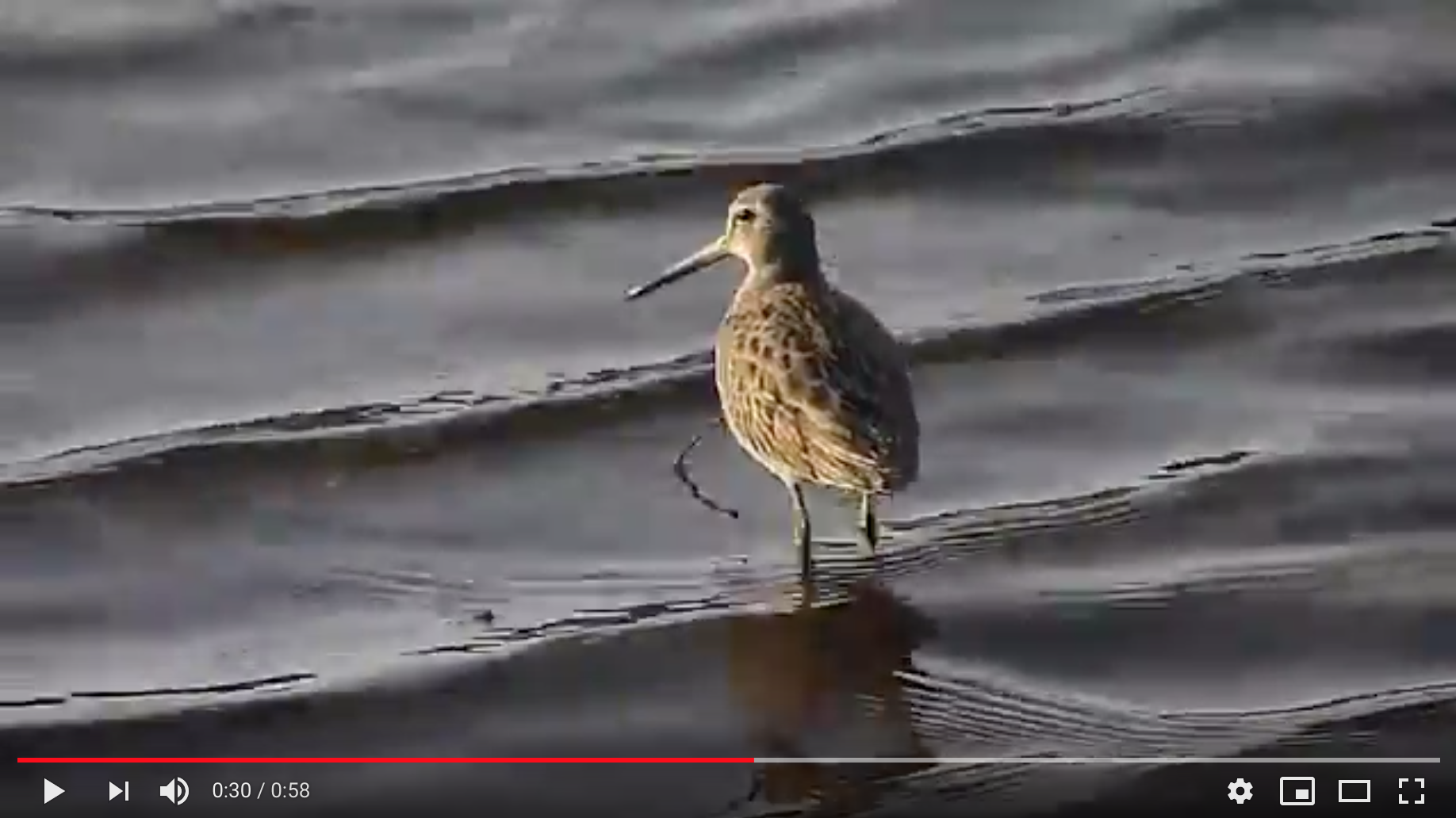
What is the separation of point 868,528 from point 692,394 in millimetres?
1142

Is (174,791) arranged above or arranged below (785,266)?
below

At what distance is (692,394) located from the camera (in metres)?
8.74

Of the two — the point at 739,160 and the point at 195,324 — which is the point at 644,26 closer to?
the point at 739,160

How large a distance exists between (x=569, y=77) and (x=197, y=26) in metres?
1.32

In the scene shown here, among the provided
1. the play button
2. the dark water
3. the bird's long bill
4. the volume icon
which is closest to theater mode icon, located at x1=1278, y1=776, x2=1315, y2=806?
the dark water

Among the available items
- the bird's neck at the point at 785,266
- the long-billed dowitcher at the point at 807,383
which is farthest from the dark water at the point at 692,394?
the bird's neck at the point at 785,266

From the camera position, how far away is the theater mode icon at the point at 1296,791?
644 cm

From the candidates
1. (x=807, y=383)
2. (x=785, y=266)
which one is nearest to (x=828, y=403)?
(x=807, y=383)

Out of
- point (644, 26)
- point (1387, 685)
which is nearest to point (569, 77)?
point (644, 26)

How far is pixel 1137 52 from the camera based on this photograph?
37.6 feet

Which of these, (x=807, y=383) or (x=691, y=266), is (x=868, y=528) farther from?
(x=691, y=266)

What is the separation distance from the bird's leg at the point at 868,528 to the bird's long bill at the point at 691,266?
3.65 ft

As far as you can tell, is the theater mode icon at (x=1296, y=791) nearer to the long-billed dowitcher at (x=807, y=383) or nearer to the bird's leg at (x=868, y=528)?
the long-billed dowitcher at (x=807, y=383)

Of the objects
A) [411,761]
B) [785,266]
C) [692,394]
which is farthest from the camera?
[692,394]
